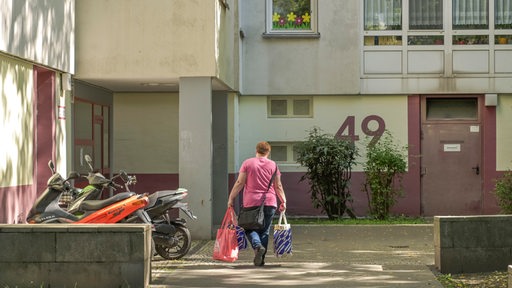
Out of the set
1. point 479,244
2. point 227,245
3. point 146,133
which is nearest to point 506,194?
point 479,244

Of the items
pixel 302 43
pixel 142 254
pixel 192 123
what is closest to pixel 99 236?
pixel 142 254

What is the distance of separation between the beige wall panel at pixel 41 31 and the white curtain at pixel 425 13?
8.47m

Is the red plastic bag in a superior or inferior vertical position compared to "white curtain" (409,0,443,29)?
inferior

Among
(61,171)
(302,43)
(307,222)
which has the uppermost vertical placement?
(302,43)

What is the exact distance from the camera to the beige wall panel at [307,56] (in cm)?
1945

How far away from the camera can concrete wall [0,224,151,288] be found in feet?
29.0

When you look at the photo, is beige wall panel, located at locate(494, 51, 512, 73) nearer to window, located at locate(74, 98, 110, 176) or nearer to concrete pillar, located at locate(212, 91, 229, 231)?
concrete pillar, located at locate(212, 91, 229, 231)

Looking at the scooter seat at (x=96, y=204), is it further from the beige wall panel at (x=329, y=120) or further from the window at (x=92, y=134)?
the beige wall panel at (x=329, y=120)

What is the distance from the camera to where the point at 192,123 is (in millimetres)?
14711

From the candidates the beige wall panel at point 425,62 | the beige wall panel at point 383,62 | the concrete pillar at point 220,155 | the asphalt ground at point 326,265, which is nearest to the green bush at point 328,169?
the concrete pillar at point 220,155

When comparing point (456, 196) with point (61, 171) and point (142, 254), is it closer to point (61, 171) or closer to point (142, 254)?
point (61, 171)

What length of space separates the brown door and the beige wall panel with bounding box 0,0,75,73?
8792 mm

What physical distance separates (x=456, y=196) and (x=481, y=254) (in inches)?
361

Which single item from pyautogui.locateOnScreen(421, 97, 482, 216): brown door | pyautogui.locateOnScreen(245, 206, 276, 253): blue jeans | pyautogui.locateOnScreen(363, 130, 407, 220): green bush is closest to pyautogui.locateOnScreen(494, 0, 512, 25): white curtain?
pyautogui.locateOnScreen(421, 97, 482, 216): brown door
